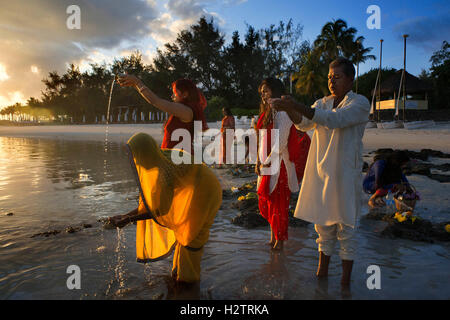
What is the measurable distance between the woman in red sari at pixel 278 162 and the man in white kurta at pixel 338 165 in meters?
0.80

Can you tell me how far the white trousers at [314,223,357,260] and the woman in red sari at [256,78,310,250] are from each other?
2.72 feet

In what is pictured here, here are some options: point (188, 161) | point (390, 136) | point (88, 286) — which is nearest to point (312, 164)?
point (188, 161)

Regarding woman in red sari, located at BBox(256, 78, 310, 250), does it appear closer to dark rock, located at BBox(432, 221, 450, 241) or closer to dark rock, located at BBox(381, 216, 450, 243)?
dark rock, located at BBox(381, 216, 450, 243)

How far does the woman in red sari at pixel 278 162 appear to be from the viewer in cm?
362

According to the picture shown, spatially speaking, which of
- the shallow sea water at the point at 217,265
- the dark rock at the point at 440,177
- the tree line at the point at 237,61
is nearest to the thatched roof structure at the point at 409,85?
the tree line at the point at 237,61

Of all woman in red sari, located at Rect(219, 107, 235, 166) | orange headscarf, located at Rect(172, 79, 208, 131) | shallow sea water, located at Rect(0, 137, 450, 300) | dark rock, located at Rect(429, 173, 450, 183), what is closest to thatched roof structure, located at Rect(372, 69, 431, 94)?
woman in red sari, located at Rect(219, 107, 235, 166)

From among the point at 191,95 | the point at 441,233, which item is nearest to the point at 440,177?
the point at 441,233

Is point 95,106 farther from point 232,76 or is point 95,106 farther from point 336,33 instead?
point 336,33

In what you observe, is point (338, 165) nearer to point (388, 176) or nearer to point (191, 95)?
point (191, 95)

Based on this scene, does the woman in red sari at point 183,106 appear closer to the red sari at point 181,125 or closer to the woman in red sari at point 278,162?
the red sari at point 181,125

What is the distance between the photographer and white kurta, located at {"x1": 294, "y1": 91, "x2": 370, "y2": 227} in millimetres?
2504

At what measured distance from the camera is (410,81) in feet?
106

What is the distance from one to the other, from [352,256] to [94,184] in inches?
269
